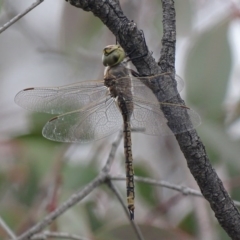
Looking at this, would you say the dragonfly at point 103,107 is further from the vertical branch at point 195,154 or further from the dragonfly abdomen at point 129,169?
the vertical branch at point 195,154

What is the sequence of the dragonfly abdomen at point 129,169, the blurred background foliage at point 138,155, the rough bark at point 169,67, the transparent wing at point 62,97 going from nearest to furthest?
the rough bark at point 169,67 < the dragonfly abdomen at point 129,169 < the transparent wing at point 62,97 < the blurred background foliage at point 138,155

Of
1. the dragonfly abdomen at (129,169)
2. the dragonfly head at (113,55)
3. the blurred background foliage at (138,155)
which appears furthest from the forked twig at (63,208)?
the blurred background foliage at (138,155)

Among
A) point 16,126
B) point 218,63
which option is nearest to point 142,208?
point 218,63

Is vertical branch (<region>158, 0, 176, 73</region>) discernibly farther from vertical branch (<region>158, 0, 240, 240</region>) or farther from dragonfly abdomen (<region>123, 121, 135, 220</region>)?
dragonfly abdomen (<region>123, 121, 135, 220</region>)

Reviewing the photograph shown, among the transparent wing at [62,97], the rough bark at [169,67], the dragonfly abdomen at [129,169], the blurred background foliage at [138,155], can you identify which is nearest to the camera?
the rough bark at [169,67]

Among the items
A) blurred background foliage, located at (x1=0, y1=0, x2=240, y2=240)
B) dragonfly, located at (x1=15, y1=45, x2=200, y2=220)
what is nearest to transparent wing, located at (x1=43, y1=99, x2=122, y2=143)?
dragonfly, located at (x1=15, y1=45, x2=200, y2=220)

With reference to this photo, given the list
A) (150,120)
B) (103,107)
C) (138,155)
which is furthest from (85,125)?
(138,155)
